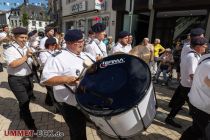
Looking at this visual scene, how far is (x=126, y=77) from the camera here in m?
1.86

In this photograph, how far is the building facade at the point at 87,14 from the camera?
51.1ft

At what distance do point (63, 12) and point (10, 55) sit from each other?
78.0 feet

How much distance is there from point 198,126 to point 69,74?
1.73m

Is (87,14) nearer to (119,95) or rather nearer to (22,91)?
(22,91)

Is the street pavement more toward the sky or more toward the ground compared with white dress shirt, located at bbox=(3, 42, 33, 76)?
more toward the ground

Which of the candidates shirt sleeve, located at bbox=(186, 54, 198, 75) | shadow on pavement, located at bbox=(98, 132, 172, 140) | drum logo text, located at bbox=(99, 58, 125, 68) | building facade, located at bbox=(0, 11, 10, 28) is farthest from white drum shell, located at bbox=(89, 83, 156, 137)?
building facade, located at bbox=(0, 11, 10, 28)

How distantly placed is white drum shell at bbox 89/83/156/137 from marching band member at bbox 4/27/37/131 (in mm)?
1983

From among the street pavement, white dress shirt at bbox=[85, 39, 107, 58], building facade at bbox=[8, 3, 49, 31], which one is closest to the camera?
the street pavement

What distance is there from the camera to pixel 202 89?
2.34 metres

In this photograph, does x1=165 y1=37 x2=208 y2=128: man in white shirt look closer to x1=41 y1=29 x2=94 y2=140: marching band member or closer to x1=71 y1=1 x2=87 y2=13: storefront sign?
x1=41 y1=29 x2=94 y2=140: marching band member

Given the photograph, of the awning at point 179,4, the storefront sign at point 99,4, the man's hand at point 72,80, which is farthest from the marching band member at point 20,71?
the storefront sign at point 99,4

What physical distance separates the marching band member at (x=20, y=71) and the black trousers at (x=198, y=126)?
2518mm

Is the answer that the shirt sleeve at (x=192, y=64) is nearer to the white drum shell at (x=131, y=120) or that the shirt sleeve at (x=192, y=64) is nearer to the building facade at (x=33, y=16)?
the white drum shell at (x=131, y=120)

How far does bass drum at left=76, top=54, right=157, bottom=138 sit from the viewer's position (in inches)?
68.1
